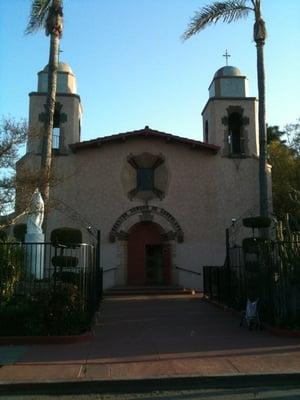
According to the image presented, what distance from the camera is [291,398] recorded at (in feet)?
23.8

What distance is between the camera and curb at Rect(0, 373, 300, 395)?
7801mm

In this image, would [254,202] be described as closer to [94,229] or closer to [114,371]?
[94,229]

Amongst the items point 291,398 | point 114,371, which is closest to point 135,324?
point 114,371

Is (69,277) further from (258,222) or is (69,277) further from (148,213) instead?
(148,213)

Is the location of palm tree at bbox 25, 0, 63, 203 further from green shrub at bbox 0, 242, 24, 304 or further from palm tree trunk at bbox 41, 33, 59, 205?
green shrub at bbox 0, 242, 24, 304

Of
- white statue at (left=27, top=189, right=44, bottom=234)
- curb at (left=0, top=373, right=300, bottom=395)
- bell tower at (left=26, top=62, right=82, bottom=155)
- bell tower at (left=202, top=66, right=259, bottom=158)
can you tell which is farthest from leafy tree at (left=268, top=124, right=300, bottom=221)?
curb at (left=0, top=373, right=300, bottom=395)

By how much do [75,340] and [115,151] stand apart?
17211 millimetres

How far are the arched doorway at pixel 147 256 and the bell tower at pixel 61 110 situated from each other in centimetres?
568

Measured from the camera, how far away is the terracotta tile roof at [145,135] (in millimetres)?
27047

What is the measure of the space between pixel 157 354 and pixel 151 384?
2135 mm

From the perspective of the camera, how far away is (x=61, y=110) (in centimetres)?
2816

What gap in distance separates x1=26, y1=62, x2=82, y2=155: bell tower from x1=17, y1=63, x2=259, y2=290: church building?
A: 0.17 ft

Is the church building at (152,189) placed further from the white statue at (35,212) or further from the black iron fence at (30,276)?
the black iron fence at (30,276)

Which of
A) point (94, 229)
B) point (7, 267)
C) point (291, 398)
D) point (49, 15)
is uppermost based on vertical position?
point (49, 15)
